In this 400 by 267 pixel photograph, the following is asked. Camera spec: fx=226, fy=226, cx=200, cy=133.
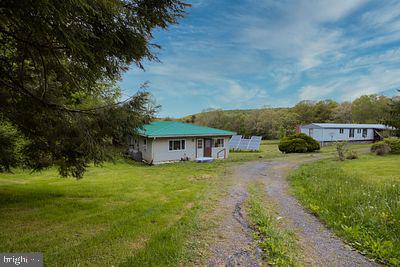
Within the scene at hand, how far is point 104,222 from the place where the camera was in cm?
491

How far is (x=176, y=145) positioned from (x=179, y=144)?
0.93 ft

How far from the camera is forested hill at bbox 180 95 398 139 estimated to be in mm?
43562

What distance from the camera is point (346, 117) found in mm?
51750

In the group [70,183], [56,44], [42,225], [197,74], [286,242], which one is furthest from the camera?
[197,74]

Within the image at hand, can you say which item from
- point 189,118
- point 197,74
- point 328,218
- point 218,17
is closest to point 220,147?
point 197,74

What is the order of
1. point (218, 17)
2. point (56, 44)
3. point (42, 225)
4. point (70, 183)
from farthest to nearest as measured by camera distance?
point (218, 17) → point (70, 183) → point (42, 225) → point (56, 44)

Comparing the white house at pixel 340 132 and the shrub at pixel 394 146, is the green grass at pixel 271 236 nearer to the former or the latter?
the shrub at pixel 394 146

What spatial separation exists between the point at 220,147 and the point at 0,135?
56.6ft

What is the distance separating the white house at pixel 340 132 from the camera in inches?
1246

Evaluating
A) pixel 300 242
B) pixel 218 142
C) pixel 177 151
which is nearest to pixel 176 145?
pixel 177 151

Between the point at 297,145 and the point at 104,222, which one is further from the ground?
the point at 297,145

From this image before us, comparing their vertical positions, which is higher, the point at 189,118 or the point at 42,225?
the point at 189,118

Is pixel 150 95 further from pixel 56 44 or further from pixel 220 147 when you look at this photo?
pixel 220 147

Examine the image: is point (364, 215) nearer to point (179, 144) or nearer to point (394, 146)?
point (179, 144)
